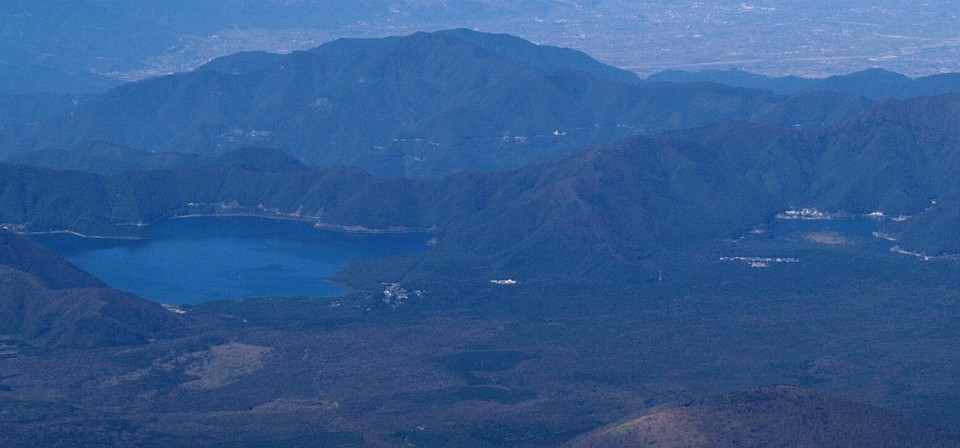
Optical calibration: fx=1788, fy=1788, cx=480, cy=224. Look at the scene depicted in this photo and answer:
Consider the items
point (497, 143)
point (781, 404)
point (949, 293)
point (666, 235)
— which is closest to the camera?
point (781, 404)

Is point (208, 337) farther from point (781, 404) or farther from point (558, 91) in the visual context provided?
point (558, 91)

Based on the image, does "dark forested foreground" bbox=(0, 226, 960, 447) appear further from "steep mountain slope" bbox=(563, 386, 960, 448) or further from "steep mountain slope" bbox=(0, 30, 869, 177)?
"steep mountain slope" bbox=(0, 30, 869, 177)

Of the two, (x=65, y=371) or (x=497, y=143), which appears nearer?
(x=65, y=371)

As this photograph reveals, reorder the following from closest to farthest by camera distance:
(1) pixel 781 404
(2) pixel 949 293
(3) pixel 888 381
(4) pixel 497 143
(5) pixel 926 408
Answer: (1) pixel 781 404
(5) pixel 926 408
(3) pixel 888 381
(2) pixel 949 293
(4) pixel 497 143

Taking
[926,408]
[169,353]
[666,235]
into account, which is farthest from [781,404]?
[666,235]

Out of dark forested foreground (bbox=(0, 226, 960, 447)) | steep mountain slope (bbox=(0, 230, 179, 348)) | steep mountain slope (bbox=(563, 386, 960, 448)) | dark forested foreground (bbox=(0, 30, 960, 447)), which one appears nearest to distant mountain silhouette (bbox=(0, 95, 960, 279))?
dark forested foreground (bbox=(0, 30, 960, 447))

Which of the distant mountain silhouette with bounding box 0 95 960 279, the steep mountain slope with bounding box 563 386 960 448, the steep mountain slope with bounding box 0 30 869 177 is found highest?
the steep mountain slope with bounding box 0 30 869 177

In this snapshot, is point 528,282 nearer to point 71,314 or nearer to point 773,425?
point 71,314
